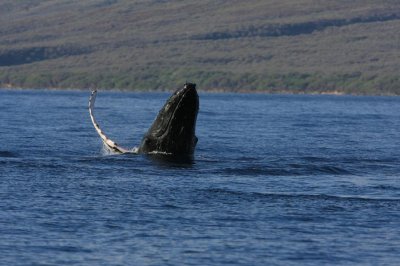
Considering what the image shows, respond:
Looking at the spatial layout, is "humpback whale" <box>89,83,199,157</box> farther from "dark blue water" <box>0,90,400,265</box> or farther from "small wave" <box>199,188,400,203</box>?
"small wave" <box>199,188,400,203</box>

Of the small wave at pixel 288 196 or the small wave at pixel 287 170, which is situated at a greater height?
the small wave at pixel 287 170

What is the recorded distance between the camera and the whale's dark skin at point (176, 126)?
2834 cm

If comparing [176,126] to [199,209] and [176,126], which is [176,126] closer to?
[176,126]

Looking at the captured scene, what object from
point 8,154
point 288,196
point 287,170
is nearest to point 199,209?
point 288,196

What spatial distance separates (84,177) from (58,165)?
9.02ft

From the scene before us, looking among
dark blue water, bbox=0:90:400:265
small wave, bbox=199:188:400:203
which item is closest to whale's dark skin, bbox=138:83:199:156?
dark blue water, bbox=0:90:400:265

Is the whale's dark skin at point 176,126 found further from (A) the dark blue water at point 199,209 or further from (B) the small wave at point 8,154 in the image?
(B) the small wave at point 8,154

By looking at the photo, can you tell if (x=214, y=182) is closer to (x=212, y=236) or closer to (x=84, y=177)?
(x=84, y=177)

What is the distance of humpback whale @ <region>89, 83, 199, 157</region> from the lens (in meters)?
28.4

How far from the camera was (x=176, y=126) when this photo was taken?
1136 inches

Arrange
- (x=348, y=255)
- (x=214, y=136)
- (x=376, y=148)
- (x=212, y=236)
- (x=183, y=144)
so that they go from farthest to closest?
(x=214, y=136), (x=376, y=148), (x=183, y=144), (x=212, y=236), (x=348, y=255)

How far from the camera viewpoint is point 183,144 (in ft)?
96.4

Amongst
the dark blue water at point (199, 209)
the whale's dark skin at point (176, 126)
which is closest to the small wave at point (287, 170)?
the dark blue water at point (199, 209)

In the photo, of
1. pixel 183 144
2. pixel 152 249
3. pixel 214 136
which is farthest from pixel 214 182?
pixel 214 136
